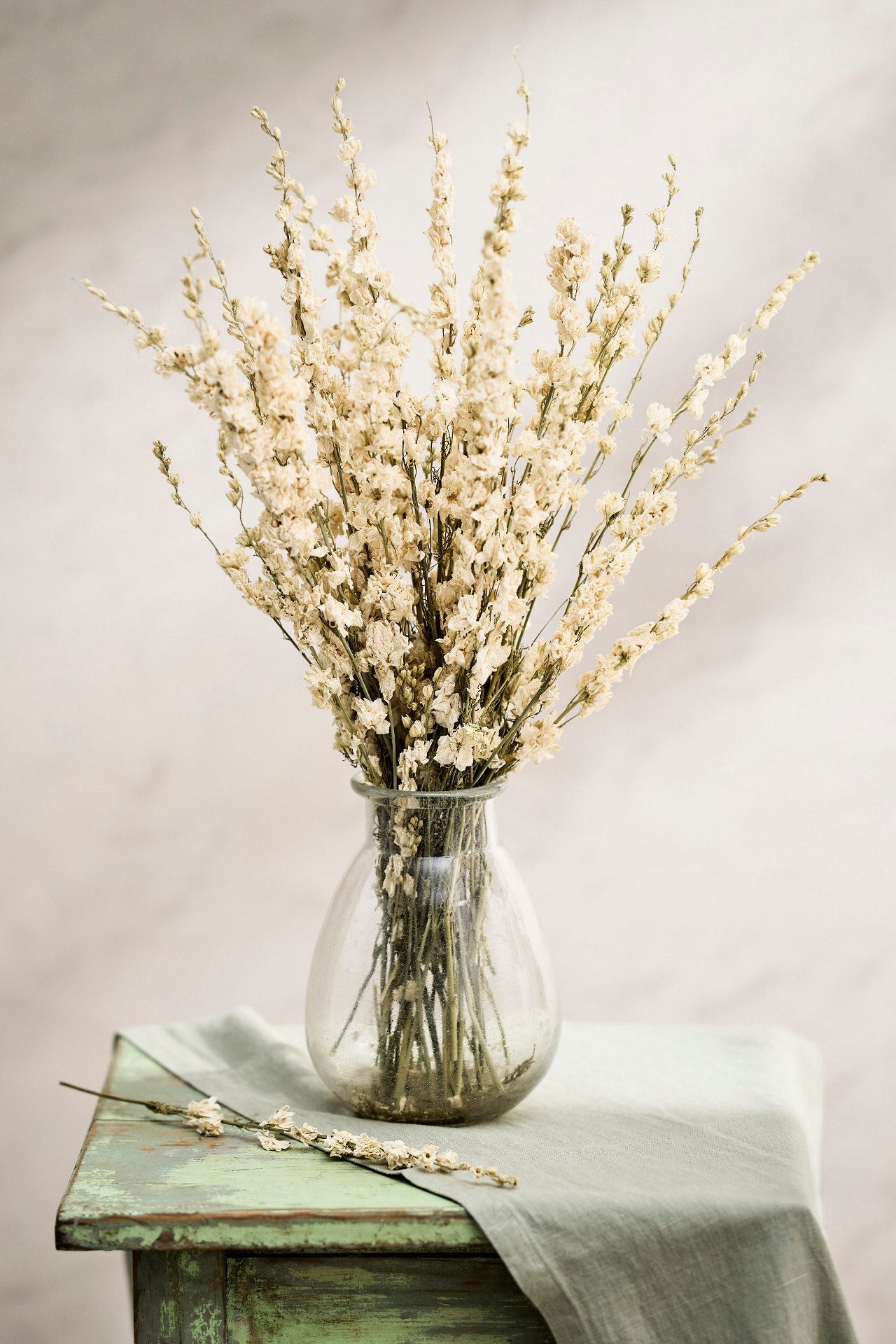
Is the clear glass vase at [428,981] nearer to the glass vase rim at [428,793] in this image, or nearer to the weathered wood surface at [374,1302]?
the glass vase rim at [428,793]

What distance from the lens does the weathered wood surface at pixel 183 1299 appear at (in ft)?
2.37

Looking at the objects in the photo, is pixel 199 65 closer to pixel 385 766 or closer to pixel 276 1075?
pixel 385 766

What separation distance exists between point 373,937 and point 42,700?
85 centimetres

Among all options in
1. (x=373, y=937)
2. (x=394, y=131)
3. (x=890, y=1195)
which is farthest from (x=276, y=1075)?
(x=394, y=131)

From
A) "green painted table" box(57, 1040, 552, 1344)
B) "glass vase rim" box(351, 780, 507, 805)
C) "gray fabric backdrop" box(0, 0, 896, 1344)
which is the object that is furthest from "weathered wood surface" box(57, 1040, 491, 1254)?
"gray fabric backdrop" box(0, 0, 896, 1344)

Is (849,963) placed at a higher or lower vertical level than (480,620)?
lower

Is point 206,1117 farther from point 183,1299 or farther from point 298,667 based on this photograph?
point 298,667

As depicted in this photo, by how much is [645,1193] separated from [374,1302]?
19 centimetres

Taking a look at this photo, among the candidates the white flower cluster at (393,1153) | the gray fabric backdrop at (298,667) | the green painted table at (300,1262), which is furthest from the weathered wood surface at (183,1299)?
the gray fabric backdrop at (298,667)

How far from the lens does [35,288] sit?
1477 mm

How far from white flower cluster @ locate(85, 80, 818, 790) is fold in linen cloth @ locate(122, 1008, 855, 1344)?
0.27m

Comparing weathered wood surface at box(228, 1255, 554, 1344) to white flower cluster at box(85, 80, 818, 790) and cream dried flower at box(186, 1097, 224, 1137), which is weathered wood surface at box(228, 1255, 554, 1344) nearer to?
cream dried flower at box(186, 1097, 224, 1137)

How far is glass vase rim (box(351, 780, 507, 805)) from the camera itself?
799 millimetres

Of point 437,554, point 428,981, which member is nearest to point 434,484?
point 437,554
